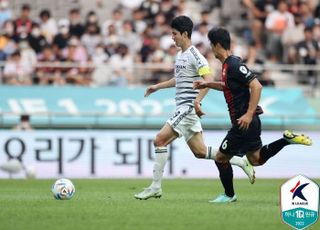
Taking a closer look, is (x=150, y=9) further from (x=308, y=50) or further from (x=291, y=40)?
(x=308, y=50)

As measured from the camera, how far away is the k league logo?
1029 cm

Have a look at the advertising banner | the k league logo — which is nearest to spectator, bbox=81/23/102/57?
the advertising banner

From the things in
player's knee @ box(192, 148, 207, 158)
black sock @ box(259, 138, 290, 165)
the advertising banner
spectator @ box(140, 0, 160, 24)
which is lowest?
the advertising banner

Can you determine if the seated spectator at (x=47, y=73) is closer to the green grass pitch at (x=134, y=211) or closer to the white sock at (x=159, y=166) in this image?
the green grass pitch at (x=134, y=211)

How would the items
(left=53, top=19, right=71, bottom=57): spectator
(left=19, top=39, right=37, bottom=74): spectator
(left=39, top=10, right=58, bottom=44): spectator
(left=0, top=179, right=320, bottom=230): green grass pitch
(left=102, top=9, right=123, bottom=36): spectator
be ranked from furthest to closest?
(left=102, top=9, right=123, bottom=36): spectator < (left=39, top=10, right=58, bottom=44): spectator < (left=53, top=19, right=71, bottom=57): spectator < (left=19, top=39, right=37, bottom=74): spectator < (left=0, top=179, right=320, bottom=230): green grass pitch

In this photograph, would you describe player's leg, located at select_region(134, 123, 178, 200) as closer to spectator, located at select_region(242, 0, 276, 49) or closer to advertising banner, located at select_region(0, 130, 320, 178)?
advertising banner, located at select_region(0, 130, 320, 178)

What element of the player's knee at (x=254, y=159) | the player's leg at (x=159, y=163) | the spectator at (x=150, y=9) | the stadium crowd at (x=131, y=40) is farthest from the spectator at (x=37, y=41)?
the player's knee at (x=254, y=159)

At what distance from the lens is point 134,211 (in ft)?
43.3

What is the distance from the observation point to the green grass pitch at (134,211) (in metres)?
11.7

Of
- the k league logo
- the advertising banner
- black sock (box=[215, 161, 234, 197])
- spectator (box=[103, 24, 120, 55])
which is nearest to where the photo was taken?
the k league logo

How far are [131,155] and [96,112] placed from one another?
1.54 meters

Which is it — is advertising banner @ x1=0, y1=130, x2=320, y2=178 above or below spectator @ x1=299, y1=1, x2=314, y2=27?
below

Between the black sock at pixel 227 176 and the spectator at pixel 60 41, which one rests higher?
the spectator at pixel 60 41

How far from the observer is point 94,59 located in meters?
26.8
